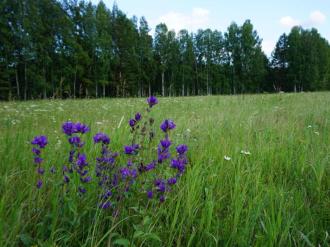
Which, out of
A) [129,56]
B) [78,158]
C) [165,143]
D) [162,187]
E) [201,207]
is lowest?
[201,207]

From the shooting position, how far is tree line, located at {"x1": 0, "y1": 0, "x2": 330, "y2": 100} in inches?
1125

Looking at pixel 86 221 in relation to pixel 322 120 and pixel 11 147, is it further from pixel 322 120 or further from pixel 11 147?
pixel 322 120

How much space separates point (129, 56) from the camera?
39469mm

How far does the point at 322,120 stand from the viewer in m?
4.43

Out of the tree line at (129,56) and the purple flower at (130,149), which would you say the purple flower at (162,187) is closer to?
the purple flower at (130,149)

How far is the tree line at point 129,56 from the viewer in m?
28.6

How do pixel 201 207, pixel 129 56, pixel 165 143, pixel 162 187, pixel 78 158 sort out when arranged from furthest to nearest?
pixel 129 56 → pixel 201 207 → pixel 78 158 → pixel 165 143 → pixel 162 187

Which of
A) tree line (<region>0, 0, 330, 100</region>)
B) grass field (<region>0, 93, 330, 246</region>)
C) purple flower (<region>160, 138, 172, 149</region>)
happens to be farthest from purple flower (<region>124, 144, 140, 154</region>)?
tree line (<region>0, 0, 330, 100</region>)

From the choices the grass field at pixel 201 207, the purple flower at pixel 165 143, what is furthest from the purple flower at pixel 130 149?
the grass field at pixel 201 207

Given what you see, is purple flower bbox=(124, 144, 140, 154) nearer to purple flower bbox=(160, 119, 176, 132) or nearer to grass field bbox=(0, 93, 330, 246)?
purple flower bbox=(160, 119, 176, 132)

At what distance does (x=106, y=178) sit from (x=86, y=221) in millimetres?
272

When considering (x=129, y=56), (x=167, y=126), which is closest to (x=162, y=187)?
(x=167, y=126)

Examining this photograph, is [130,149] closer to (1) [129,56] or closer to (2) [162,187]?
A: (2) [162,187]

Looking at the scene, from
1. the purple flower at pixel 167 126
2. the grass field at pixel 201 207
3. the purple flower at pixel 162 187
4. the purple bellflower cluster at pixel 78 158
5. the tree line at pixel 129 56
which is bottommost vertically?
the grass field at pixel 201 207
